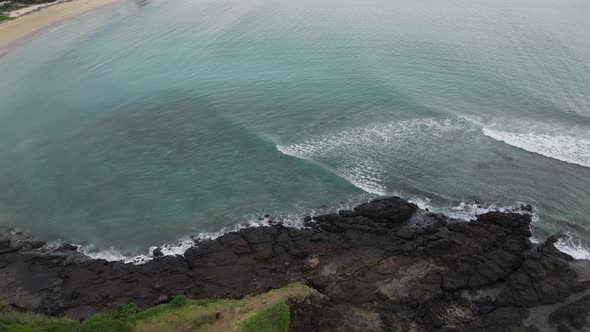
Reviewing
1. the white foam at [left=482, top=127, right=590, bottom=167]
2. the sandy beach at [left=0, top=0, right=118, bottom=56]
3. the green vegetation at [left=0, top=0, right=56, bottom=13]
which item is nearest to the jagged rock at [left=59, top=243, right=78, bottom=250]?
the white foam at [left=482, top=127, right=590, bottom=167]

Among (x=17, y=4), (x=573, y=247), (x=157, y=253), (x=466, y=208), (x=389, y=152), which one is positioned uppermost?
Result: (x=17, y=4)

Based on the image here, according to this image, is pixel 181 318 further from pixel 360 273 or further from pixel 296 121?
pixel 296 121

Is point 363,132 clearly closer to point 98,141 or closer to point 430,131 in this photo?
point 430,131

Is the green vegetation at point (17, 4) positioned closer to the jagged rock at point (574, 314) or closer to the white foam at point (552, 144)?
the white foam at point (552, 144)

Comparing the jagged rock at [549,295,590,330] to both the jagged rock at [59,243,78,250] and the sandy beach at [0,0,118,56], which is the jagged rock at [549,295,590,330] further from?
the sandy beach at [0,0,118,56]

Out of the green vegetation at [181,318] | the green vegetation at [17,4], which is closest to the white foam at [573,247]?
the green vegetation at [181,318]

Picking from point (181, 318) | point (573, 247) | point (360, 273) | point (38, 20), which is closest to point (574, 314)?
point (573, 247)
